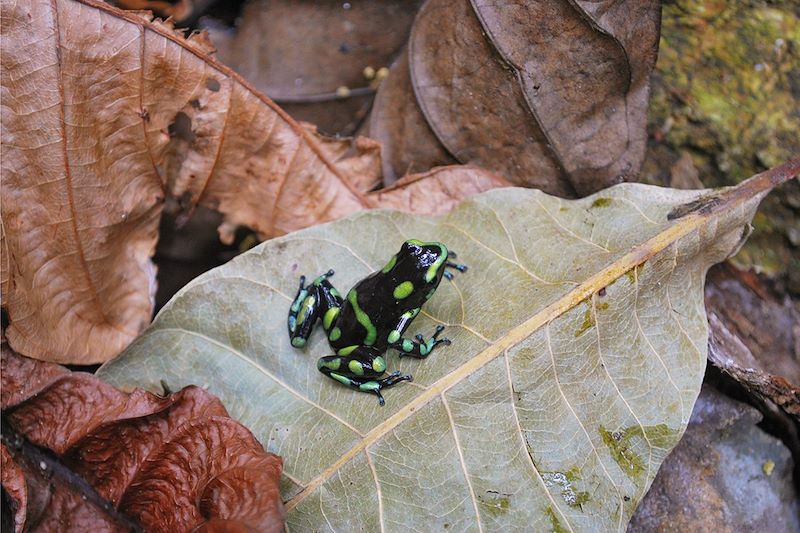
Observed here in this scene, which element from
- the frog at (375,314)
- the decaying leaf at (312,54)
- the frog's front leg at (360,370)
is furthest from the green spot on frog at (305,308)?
the decaying leaf at (312,54)

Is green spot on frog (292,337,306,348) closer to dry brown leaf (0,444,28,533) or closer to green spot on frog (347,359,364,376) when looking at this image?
green spot on frog (347,359,364,376)

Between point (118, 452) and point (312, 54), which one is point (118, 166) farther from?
point (312, 54)

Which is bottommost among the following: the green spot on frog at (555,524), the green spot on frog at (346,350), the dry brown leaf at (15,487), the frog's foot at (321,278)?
the dry brown leaf at (15,487)

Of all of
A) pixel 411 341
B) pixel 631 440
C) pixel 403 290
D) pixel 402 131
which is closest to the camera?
pixel 631 440

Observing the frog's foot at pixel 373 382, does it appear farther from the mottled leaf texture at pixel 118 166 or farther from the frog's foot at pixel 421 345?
the mottled leaf texture at pixel 118 166

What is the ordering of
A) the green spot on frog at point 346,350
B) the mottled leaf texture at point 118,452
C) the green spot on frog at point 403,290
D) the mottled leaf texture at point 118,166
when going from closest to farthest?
the mottled leaf texture at point 118,452 → the mottled leaf texture at point 118,166 → the green spot on frog at point 403,290 → the green spot on frog at point 346,350

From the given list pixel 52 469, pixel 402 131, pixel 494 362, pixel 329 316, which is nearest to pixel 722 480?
pixel 494 362

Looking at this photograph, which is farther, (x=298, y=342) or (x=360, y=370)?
(x=298, y=342)
